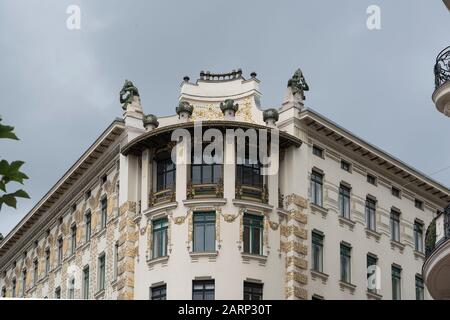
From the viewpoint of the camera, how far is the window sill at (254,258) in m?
53.7

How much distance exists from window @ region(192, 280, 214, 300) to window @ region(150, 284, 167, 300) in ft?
4.72

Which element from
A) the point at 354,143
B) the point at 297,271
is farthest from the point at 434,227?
the point at 354,143

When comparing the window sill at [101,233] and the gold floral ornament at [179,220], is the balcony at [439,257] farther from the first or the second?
the window sill at [101,233]

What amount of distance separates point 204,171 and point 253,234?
3.51 meters

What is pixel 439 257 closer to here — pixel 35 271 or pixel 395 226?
pixel 395 226

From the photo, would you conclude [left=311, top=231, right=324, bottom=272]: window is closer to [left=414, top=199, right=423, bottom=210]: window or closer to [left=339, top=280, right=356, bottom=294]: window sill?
[left=339, top=280, right=356, bottom=294]: window sill

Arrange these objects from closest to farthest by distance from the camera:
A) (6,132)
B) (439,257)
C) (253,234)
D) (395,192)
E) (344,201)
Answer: (6,132) < (439,257) < (253,234) < (344,201) < (395,192)

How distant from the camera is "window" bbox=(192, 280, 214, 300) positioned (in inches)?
2085

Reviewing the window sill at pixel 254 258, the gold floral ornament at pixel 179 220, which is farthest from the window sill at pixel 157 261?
the window sill at pixel 254 258

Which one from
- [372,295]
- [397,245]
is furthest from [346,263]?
[397,245]

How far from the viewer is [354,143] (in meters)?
58.8

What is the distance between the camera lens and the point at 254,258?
176 ft

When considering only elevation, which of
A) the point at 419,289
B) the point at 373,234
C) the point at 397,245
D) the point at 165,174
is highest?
the point at 165,174
